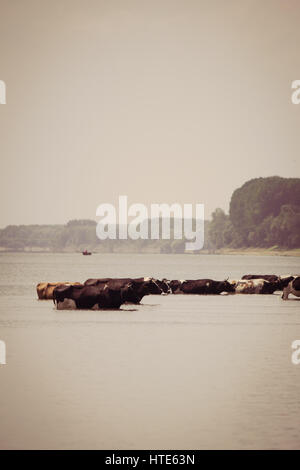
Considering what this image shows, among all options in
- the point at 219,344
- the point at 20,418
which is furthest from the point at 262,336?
the point at 20,418

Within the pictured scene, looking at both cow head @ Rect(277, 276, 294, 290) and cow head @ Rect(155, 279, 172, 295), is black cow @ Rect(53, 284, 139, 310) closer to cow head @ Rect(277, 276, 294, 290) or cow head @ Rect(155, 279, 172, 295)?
cow head @ Rect(155, 279, 172, 295)

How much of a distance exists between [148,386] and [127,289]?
2070 centimetres

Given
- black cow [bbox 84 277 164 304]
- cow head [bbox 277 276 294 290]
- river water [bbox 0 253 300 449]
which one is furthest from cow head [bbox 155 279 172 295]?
river water [bbox 0 253 300 449]

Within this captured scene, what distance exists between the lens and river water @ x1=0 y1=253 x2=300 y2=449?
11406 millimetres

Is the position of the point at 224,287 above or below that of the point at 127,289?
below

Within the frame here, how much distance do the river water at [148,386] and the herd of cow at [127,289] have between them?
5588mm

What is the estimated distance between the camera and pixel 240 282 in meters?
52.4

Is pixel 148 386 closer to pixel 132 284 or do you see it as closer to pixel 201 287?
pixel 132 284

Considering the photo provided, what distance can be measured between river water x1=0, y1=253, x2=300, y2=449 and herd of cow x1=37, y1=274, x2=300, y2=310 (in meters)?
5.59

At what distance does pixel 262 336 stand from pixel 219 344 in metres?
2.52

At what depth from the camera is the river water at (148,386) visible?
11406mm

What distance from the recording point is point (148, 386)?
581 inches

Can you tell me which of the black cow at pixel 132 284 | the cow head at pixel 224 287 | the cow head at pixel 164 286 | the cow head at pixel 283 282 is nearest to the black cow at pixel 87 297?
the black cow at pixel 132 284

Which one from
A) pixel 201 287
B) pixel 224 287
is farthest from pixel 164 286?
pixel 224 287
